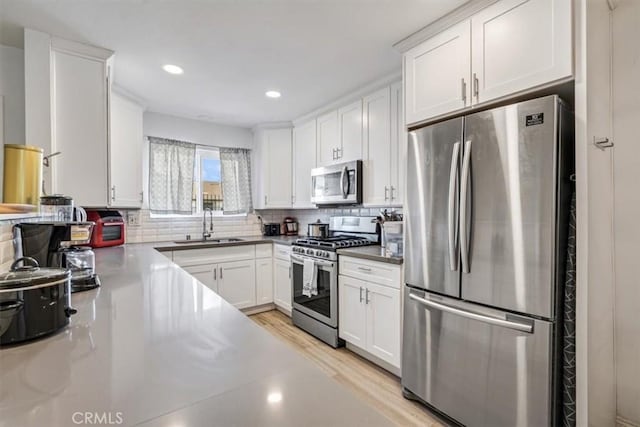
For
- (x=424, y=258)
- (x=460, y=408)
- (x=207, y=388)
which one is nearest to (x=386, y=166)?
(x=424, y=258)

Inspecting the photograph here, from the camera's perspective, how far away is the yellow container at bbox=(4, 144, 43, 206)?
5.36 feet

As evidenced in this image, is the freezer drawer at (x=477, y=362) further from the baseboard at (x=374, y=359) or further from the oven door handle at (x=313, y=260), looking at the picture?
the oven door handle at (x=313, y=260)

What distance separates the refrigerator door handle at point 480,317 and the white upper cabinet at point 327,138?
6.37 feet

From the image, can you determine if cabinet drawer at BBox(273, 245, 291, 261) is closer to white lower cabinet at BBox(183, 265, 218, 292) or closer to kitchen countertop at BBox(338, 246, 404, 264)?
white lower cabinet at BBox(183, 265, 218, 292)

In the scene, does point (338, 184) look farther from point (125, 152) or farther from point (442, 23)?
point (125, 152)

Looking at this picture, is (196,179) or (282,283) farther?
(196,179)

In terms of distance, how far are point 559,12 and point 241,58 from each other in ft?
6.55

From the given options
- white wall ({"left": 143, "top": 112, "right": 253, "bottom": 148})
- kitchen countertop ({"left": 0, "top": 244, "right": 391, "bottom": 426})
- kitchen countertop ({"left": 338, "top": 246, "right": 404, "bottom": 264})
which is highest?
white wall ({"left": 143, "top": 112, "right": 253, "bottom": 148})

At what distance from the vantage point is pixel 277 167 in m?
4.10

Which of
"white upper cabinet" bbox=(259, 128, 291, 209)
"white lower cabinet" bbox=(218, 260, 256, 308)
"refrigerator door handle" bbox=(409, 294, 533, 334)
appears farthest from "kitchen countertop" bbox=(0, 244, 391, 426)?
"white upper cabinet" bbox=(259, 128, 291, 209)

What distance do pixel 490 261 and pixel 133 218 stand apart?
3.62m

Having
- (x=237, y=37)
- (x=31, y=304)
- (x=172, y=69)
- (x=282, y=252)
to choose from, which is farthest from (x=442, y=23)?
(x=282, y=252)

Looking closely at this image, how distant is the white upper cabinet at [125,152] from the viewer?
111 inches

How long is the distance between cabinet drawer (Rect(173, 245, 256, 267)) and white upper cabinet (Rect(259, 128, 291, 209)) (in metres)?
0.80
